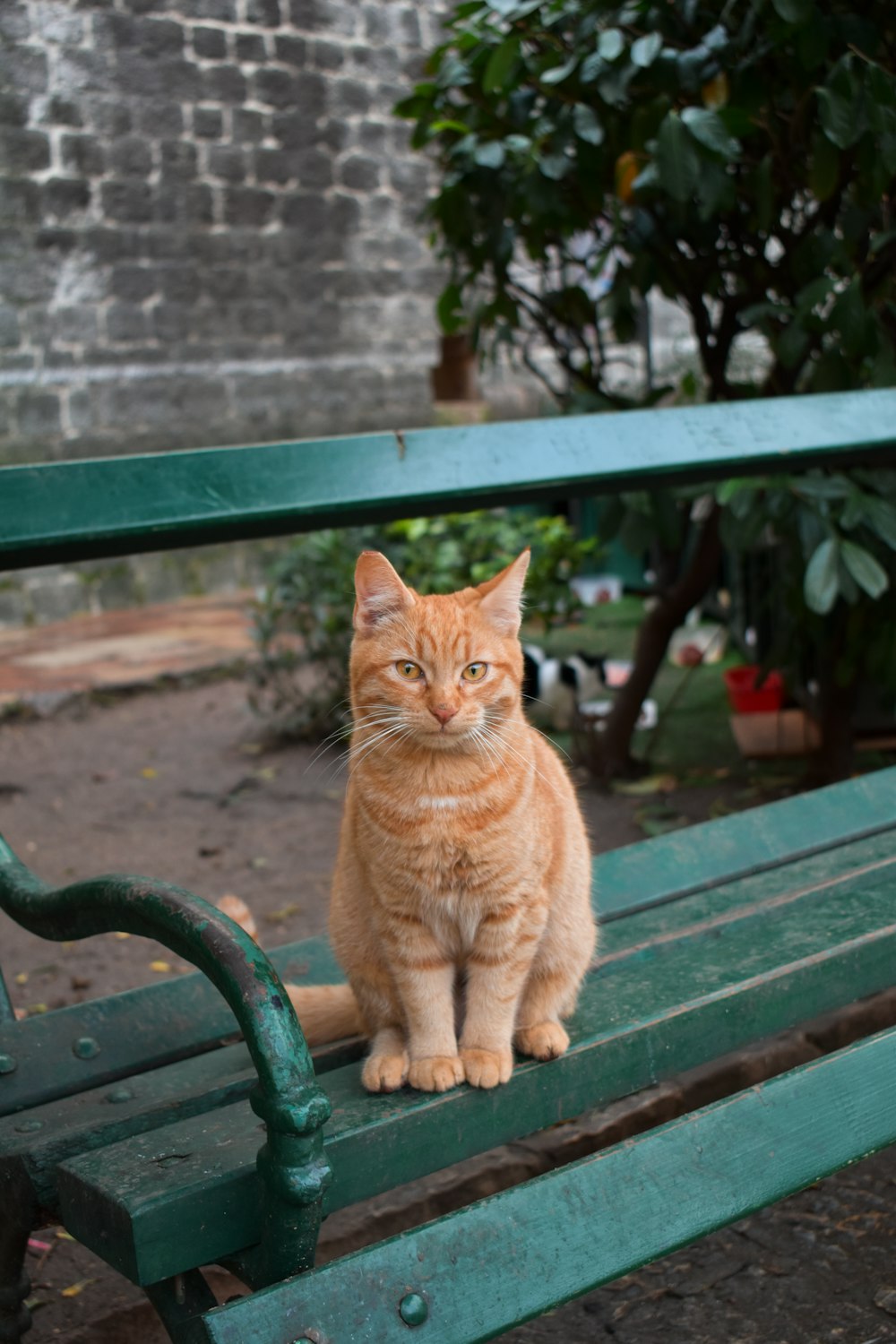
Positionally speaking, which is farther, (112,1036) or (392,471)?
(392,471)

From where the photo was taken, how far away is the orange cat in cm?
159

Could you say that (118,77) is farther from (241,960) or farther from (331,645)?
(241,960)

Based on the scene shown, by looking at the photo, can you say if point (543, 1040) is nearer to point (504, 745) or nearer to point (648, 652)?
point (504, 745)

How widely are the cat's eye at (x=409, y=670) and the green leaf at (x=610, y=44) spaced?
2376mm

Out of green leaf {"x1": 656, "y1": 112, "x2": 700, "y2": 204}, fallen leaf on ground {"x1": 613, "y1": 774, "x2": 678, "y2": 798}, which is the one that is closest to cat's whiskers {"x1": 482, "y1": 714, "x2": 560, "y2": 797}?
green leaf {"x1": 656, "y1": 112, "x2": 700, "y2": 204}

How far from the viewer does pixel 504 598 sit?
1.67m

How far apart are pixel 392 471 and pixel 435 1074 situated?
1057 millimetres

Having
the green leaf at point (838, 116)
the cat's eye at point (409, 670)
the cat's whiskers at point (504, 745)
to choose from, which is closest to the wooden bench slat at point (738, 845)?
the cat's whiskers at point (504, 745)

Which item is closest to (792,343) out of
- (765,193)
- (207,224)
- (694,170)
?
(765,193)

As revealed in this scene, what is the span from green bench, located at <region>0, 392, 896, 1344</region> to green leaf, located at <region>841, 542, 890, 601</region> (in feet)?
2.58

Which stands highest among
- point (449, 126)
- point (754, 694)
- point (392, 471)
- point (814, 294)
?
point (449, 126)

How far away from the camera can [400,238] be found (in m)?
9.58

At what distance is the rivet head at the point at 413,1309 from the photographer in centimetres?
124

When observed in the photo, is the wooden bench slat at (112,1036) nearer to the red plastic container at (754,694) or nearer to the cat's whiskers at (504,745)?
the cat's whiskers at (504,745)
